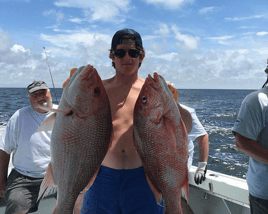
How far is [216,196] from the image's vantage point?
157 inches

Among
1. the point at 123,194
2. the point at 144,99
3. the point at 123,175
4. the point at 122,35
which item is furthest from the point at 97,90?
the point at 123,194

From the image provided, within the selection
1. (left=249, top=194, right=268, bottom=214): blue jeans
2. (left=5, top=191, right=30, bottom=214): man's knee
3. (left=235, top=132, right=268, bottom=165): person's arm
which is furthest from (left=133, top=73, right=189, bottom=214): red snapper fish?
(left=5, top=191, right=30, bottom=214): man's knee

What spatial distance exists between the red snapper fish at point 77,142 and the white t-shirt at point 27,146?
8.01 feet

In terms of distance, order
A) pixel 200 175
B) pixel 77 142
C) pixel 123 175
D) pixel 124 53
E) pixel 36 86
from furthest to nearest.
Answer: pixel 36 86
pixel 200 175
pixel 123 175
pixel 124 53
pixel 77 142

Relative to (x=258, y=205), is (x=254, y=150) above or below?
above

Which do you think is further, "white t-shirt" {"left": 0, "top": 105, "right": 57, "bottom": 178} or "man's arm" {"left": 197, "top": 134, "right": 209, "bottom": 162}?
"man's arm" {"left": 197, "top": 134, "right": 209, "bottom": 162}

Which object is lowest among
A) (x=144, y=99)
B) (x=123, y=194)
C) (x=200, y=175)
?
(x=200, y=175)

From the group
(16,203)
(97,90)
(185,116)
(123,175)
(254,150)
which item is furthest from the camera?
(16,203)

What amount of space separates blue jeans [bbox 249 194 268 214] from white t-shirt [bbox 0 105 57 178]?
9.45ft

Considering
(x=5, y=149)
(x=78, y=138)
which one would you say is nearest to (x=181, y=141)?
(x=78, y=138)

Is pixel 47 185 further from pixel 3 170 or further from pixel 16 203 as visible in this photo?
pixel 3 170

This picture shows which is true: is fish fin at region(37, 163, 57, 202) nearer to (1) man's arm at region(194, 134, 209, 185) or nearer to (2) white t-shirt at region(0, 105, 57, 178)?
(2) white t-shirt at region(0, 105, 57, 178)

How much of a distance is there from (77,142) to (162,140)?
52 centimetres

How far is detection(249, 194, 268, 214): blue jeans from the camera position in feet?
7.68
